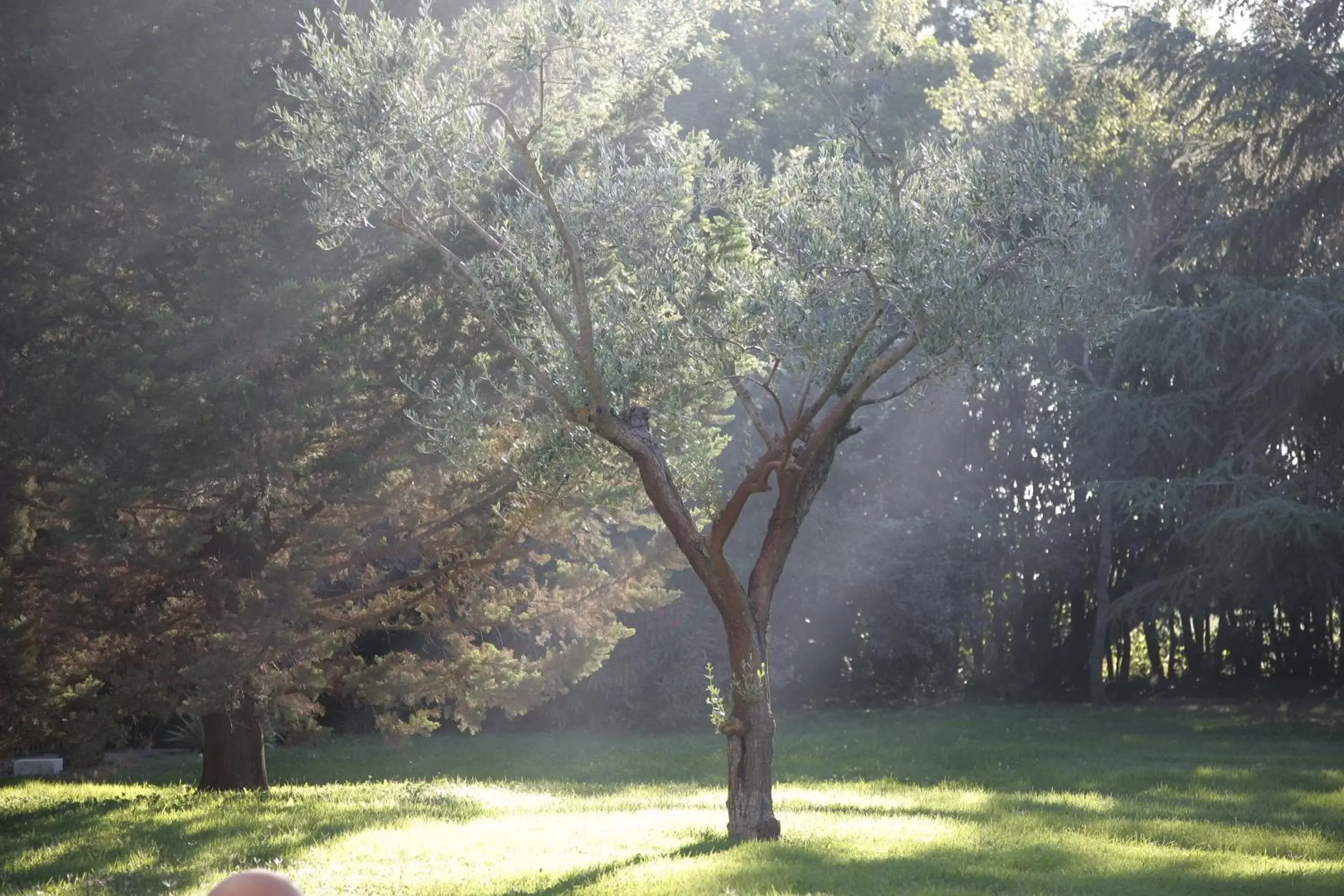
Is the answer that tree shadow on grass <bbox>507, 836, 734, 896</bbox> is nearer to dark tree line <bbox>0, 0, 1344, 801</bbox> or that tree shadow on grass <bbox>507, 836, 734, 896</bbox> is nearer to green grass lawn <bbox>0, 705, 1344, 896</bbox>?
green grass lawn <bbox>0, 705, 1344, 896</bbox>

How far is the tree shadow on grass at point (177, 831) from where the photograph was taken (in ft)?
31.6

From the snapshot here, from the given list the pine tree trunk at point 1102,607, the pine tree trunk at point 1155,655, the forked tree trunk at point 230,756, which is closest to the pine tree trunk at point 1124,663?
the pine tree trunk at point 1155,655

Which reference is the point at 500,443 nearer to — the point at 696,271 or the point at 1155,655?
the point at 696,271

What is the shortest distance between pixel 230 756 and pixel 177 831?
3.00 metres

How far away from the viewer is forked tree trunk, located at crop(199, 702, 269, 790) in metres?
14.1

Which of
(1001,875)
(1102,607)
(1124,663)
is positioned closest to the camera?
(1001,875)

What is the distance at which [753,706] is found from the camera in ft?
32.5

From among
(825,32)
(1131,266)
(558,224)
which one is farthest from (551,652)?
(1131,266)

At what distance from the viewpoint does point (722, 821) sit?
38.5 ft

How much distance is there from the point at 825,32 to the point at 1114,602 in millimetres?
14435

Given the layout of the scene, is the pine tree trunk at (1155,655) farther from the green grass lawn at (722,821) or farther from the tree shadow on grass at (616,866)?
the tree shadow on grass at (616,866)

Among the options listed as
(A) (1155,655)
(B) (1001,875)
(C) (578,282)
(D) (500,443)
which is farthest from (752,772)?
(A) (1155,655)

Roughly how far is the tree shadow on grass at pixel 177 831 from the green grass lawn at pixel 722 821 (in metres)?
0.04

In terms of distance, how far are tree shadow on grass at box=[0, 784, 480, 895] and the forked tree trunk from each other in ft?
0.94
